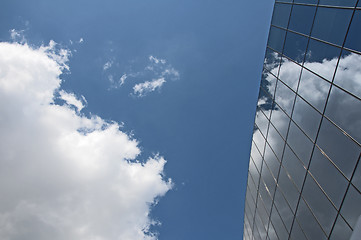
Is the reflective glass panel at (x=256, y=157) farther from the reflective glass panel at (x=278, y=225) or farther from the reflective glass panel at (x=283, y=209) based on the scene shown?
the reflective glass panel at (x=278, y=225)

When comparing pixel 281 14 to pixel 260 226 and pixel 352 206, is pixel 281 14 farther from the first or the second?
pixel 260 226

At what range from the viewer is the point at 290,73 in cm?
1572

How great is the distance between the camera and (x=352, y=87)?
998cm

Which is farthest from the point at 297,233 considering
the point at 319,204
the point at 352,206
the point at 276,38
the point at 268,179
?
the point at 276,38

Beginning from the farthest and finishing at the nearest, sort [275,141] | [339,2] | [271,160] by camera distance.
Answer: [271,160] < [275,141] < [339,2]

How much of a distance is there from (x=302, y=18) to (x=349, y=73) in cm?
644

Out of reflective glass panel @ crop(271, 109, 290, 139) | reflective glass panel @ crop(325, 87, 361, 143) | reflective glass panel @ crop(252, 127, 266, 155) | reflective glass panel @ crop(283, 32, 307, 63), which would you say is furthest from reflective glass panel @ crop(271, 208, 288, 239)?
reflective glass panel @ crop(283, 32, 307, 63)

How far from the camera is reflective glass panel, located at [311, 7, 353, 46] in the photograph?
10914mm

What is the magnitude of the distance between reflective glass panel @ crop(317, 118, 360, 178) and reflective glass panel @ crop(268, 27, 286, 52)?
8.27 meters

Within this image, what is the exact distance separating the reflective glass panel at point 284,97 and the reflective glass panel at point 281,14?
14.7ft

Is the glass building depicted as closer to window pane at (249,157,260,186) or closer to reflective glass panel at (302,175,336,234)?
reflective glass panel at (302,175,336,234)

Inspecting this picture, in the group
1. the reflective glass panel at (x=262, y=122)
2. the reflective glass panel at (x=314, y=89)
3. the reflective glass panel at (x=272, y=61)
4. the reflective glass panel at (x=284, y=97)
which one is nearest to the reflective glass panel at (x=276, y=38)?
the reflective glass panel at (x=272, y=61)

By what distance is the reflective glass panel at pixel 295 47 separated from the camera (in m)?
14.5

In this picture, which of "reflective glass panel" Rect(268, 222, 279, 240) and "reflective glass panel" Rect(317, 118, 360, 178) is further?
"reflective glass panel" Rect(268, 222, 279, 240)
